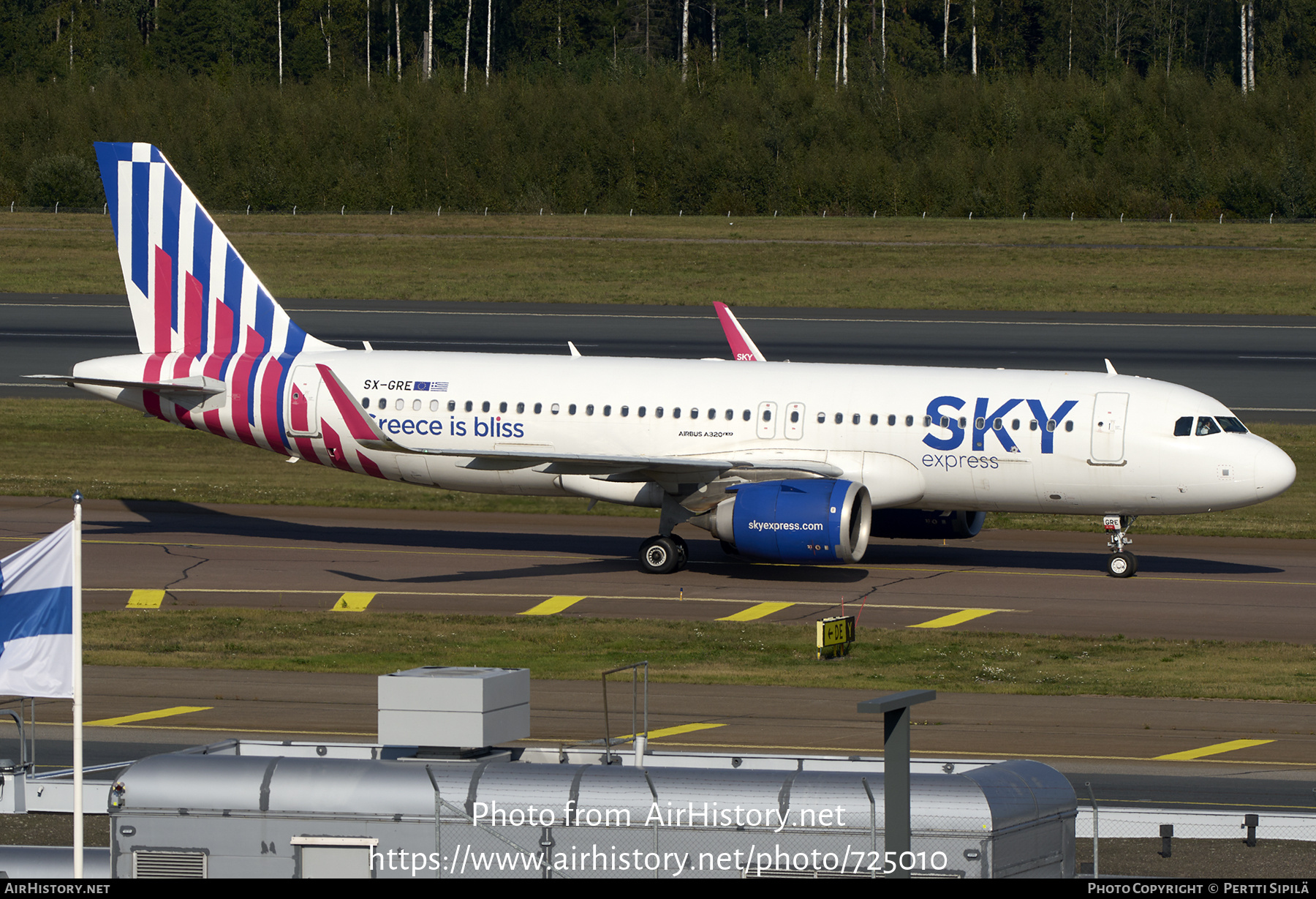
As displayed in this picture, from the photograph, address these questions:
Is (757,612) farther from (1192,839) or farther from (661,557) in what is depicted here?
(1192,839)

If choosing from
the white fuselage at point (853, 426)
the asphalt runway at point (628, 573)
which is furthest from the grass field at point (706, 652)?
the white fuselage at point (853, 426)

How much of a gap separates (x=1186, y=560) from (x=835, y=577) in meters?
8.36

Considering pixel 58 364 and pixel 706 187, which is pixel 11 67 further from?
pixel 58 364

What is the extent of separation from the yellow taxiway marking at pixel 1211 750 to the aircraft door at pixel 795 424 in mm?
14345

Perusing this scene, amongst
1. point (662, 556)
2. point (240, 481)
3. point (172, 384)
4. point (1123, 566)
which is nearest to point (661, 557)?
point (662, 556)

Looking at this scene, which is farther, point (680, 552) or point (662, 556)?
point (680, 552)

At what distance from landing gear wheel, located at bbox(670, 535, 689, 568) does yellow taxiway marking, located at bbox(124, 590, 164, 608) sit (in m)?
10.6

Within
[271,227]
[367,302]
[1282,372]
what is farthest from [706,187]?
[1282,372]

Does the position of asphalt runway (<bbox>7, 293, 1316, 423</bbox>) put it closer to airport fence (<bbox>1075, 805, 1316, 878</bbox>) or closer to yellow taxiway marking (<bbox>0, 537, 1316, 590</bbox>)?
yellow taxiway marking (<bbox>0, 537, 1316, 590</bbox>)

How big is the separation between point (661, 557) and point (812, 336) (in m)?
40.5

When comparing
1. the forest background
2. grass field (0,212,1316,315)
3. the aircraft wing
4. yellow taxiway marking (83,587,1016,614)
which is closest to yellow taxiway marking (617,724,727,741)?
yellow taxiway marking (83,587,1016,614)

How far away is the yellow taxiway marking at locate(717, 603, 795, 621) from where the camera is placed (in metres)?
33.3

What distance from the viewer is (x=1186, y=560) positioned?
39625 mm

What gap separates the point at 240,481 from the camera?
49750 mm
